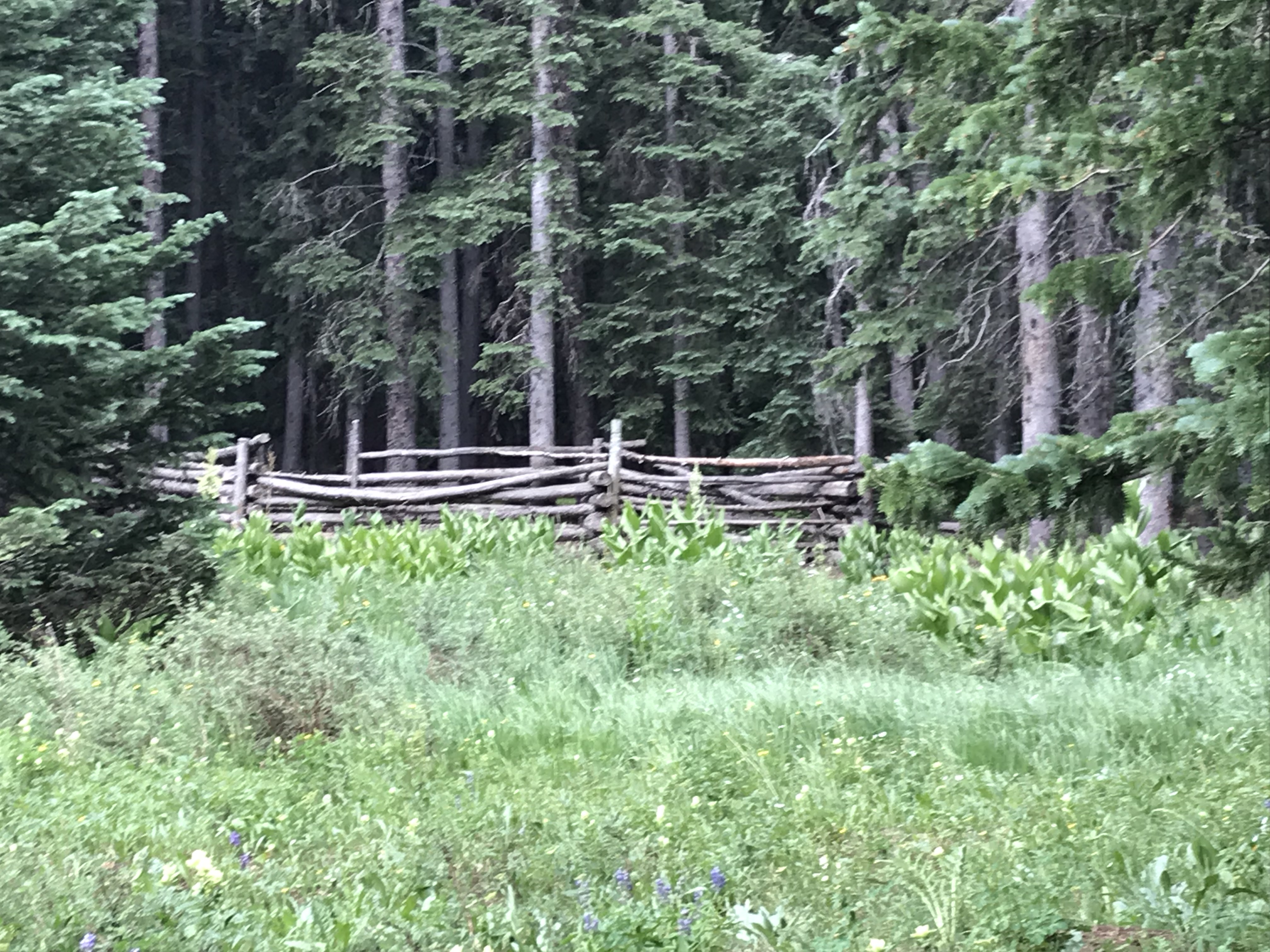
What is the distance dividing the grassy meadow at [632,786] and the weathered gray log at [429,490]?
595cm

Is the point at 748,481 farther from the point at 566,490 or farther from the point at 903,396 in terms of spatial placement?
the point at 903,396

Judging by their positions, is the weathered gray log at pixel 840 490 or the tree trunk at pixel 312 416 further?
the tree trunk at pixel 312 416

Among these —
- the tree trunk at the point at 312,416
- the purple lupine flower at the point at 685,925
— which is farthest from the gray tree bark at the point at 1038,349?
the tree trunk at the point at 312,416

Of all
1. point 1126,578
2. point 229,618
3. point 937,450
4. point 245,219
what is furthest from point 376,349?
point 937,450

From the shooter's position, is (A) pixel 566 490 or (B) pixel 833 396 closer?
(A) pixel 566 490

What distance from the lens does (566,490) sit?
41.6 feet

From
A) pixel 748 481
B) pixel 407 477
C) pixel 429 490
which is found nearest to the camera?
pixel 429 490

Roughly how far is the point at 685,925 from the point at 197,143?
76.4 feet

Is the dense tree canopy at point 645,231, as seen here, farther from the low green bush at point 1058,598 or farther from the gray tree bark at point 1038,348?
the low green bush at point 1058,598

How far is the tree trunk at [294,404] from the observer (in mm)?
21984

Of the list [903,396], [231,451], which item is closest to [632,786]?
[231,451]

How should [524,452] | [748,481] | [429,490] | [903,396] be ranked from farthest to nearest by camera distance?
[903,396] < [524,452] < [748,481] < [429,490]

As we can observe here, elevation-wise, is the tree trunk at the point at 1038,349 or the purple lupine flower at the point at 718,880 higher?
the tree trunk at the point at 1038,349

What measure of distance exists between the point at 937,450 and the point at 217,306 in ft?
76.4
